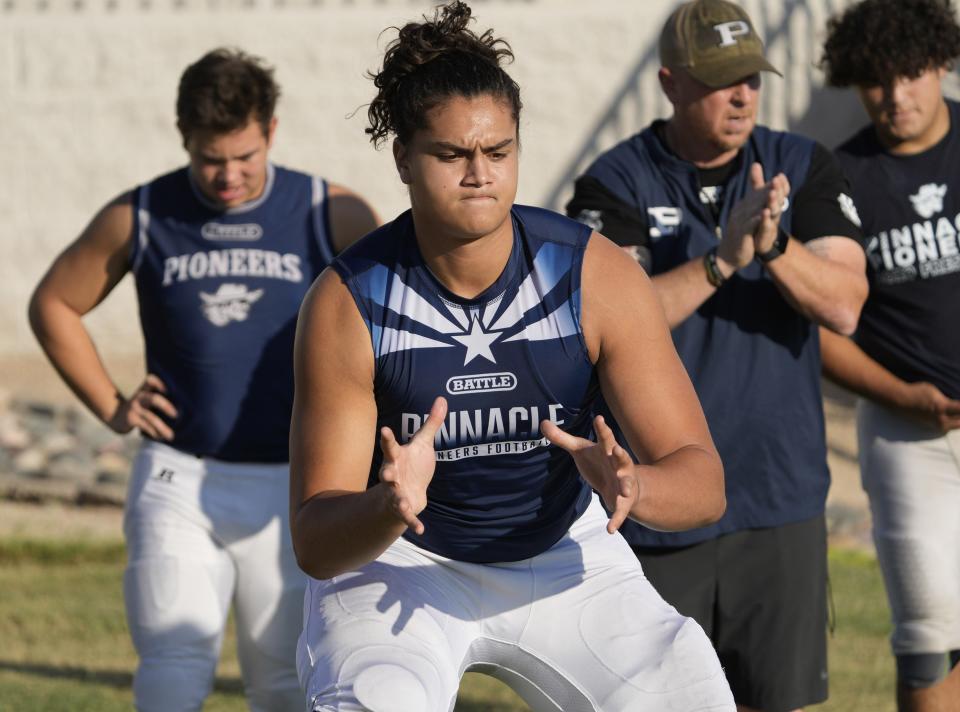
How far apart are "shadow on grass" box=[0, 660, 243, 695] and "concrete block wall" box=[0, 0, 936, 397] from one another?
21.7ft

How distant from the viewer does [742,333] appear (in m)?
4.96

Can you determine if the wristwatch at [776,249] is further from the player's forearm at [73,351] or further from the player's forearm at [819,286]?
the player's forearm at [73,351]

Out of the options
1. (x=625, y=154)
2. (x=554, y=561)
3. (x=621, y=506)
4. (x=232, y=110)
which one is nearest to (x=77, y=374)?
(x=232, y=110)

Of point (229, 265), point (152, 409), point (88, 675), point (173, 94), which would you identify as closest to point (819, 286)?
point (229, 265)

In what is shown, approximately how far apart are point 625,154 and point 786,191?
0.64 m

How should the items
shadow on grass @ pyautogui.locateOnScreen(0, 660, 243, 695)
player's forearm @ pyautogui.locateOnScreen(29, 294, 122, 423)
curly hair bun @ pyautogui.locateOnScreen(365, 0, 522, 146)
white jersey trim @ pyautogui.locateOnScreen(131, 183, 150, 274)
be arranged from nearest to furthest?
curly hair bun @ pyautogui.locateOnScreen(365, 0, 522, 146)
white jersey trim @ pyautogui.locateOnScreen(131, 183, 150, 274)
player's forearm @ pyautogui.locateOnScreen(29, 294, 122, 423)
shadow on grass @ pyautogui.locateOnScreen(0, 660, 243, 695)

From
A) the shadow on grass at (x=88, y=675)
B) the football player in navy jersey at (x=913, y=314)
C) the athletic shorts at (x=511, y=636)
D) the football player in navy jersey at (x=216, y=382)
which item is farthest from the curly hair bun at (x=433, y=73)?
the shadow on grass at (x=88, y=675)

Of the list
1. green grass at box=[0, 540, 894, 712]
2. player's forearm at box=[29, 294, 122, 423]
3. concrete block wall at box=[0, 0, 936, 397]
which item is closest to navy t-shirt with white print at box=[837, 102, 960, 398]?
green grass at box=[0, 540, 894, 712]

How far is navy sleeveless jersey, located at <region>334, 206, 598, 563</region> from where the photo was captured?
3750mm

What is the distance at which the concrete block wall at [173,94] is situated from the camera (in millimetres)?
14328

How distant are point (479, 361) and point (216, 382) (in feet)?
6.46

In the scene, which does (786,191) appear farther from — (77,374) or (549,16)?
(549,16)

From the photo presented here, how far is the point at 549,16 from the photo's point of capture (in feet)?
47.0

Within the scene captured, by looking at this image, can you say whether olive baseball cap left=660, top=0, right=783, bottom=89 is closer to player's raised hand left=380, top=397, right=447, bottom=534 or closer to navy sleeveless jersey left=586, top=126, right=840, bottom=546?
navy sleeveless jersey left=586, top=126, right=840, bottom=546
